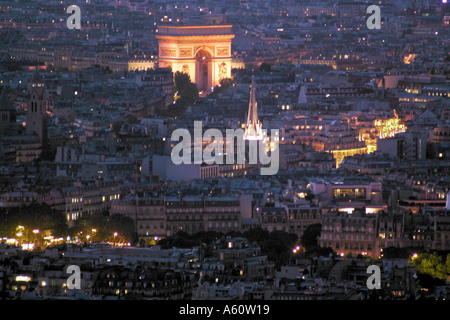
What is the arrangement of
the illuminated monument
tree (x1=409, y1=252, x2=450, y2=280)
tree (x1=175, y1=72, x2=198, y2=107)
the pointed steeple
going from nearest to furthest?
tree (x1=409, y1=252, x2=450, y2=280), the pointed steeple, tree (x1=175, y1=72, x2=198, y2=107), the illuminated monument

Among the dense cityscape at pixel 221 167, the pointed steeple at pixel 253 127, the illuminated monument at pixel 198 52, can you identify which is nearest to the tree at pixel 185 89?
the dense cityscape at pixel 221 167

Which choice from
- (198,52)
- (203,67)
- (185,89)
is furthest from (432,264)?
(198,52)

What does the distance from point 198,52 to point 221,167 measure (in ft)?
117

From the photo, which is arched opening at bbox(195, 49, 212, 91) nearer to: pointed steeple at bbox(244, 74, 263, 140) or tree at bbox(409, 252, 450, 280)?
pointed steeple at bbox(244, 74, 263, 140)

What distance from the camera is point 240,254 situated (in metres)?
44.0

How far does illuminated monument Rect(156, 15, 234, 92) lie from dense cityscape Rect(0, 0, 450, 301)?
0.09m

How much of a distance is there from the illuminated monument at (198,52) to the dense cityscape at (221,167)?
93mm

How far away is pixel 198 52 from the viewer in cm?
9688

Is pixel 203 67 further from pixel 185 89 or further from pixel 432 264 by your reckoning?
pixel 432 264

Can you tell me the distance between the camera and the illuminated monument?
314 ft

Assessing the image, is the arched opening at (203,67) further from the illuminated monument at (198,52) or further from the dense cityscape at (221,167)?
the dense cityscape at (221,167)

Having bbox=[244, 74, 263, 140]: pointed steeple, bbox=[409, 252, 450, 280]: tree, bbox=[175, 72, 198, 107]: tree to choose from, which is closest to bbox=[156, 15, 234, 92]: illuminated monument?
bbox=[175, 72, 198, 107]: tree

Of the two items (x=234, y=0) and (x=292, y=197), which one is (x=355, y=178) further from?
(x=234, y=0)

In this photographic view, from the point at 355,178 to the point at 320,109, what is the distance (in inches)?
857
